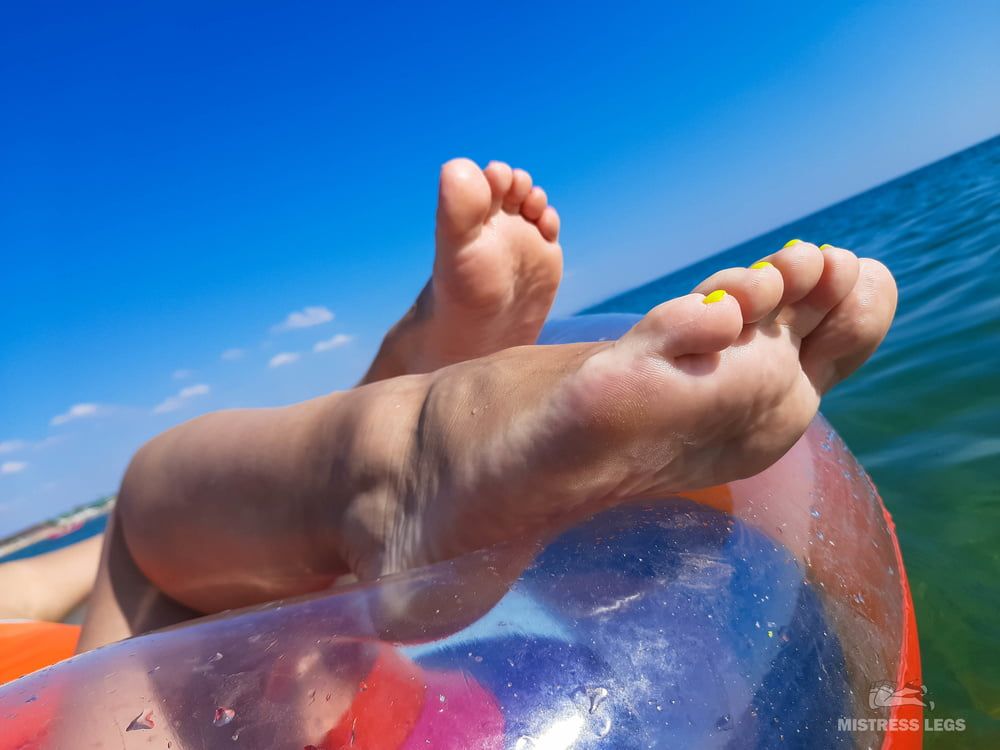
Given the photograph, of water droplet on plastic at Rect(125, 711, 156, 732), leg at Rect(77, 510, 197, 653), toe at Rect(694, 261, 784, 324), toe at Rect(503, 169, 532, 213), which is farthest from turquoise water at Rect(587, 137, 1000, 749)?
leg at Rect(77, 510, 197, 653)

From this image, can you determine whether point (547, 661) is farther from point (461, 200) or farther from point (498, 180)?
point (498, 180)

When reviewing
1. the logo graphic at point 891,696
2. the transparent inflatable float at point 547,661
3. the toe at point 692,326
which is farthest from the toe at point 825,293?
the logo graphic at point 891,696

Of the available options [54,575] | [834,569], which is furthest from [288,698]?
[54,575]

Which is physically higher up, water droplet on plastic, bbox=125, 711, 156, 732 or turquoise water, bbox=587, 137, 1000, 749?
water droplet on plastic, bbox=125, 711, 156, 732

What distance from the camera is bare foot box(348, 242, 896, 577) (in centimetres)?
67

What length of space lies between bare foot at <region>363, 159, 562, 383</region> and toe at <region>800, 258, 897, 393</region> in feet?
2.49

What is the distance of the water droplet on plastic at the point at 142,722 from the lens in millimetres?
567

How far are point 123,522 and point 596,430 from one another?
0.82 meters

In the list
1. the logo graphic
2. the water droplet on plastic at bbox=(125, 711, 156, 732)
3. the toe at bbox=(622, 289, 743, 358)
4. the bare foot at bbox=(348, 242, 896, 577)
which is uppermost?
the toe at bbox=(622, 289, 743, 358)

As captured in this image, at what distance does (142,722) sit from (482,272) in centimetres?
101

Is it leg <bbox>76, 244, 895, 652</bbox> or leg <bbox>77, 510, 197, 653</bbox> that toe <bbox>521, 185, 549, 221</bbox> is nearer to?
leg <bbox>76, 244, 895, 652</bbox>

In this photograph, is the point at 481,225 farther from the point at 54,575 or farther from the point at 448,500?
the point at 54,575

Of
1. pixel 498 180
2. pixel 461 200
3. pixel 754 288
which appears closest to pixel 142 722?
pixel 754 288

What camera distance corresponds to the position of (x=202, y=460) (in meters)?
0.98
